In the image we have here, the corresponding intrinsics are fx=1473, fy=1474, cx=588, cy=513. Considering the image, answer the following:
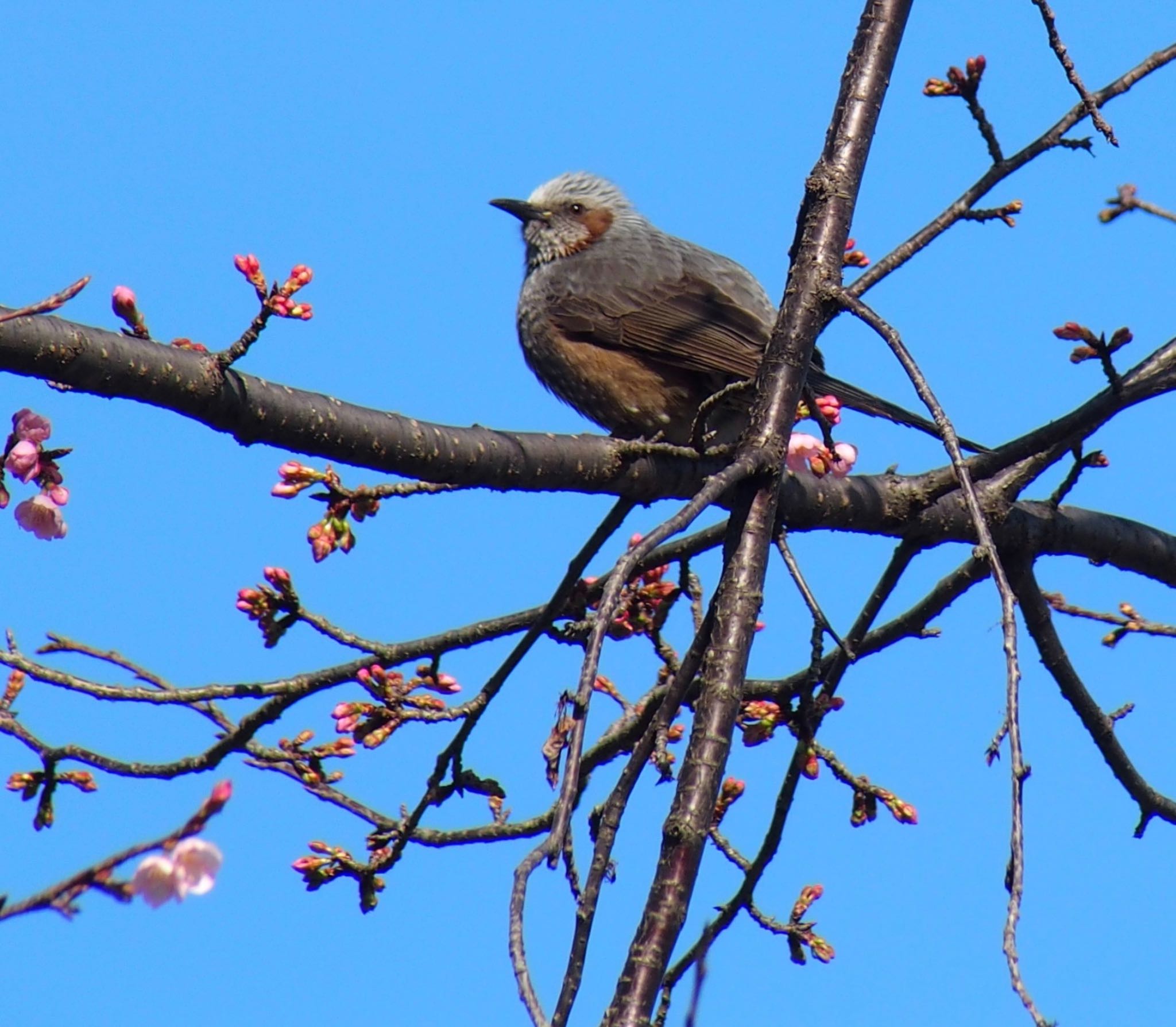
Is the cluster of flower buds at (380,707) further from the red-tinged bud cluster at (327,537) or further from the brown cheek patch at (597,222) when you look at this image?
the brown cheek patch at (597,222)

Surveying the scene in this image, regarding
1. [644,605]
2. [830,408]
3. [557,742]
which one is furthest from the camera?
[644,605]

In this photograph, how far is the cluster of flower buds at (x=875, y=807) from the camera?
14.3 feet

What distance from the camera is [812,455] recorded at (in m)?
4.58

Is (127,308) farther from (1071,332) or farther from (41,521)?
(1071,332)

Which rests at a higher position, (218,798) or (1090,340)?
(1090,340)

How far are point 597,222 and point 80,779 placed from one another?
4.86 metres

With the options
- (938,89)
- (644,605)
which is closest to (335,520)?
(644,605)

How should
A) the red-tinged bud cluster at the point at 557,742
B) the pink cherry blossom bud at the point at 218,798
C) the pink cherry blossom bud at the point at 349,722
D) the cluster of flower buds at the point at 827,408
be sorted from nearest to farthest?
the pink cherry blossom bud at the point at 218,798
the red-tinged bud cluster at the point at 557,742
the cluster of flower buds at the point at 827,408
the pink cherry blossom bud at the point at 349,722

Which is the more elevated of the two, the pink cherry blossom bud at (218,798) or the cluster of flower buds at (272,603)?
the cluster of flower buds at (272,603)

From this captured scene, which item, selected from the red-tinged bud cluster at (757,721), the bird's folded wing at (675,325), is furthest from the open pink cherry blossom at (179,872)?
the bird's folded wing at (675,325)

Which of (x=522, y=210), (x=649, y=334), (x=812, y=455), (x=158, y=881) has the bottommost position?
(x=158, y=881)

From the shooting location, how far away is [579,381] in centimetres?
657

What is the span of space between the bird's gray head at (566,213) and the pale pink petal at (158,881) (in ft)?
19.3

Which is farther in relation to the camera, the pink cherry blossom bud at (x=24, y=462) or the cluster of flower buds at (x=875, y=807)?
the cluster of flower buds at (x=875, y=807)
